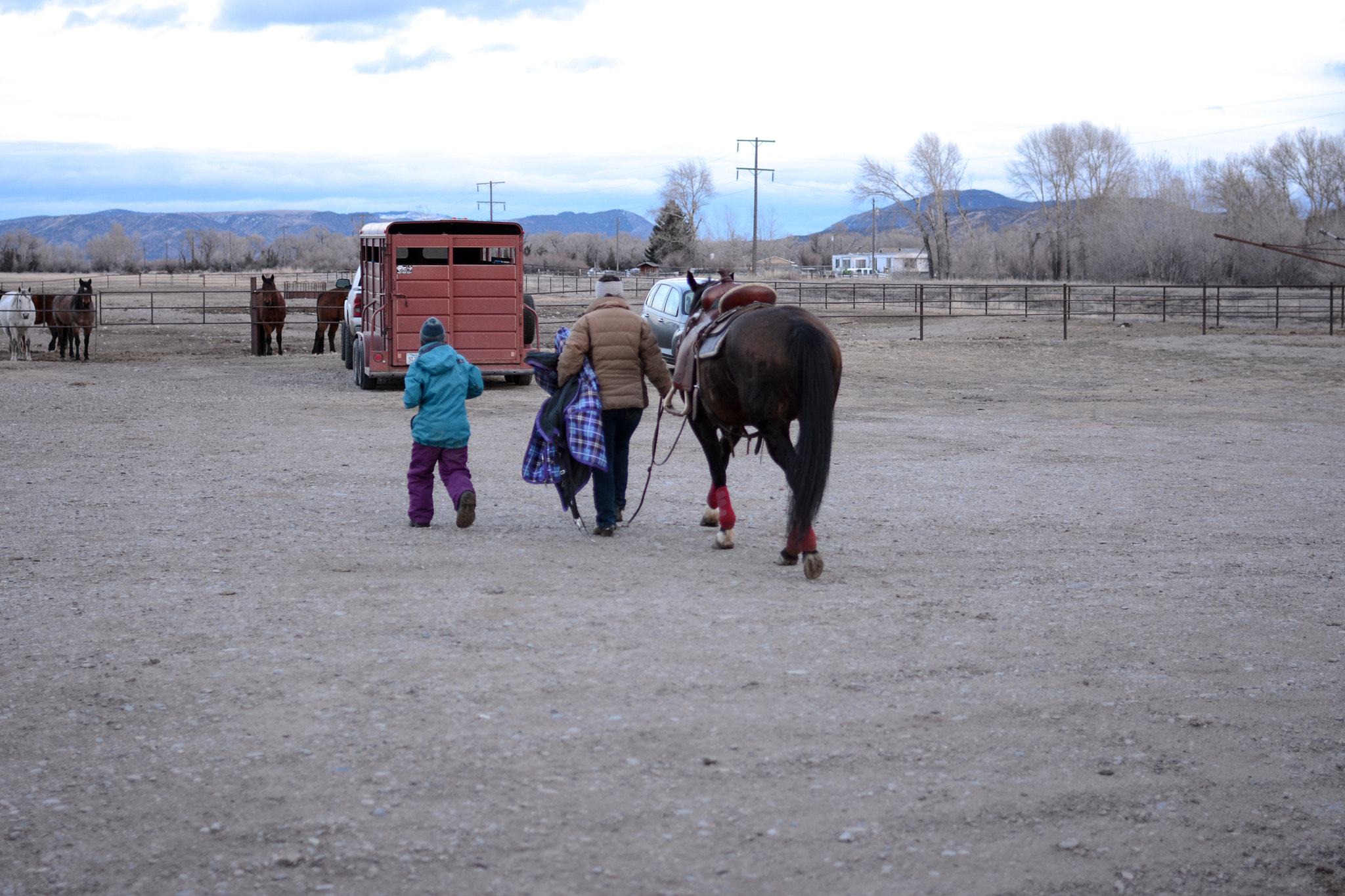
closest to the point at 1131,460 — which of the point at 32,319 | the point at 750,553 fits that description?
the point at 750,553

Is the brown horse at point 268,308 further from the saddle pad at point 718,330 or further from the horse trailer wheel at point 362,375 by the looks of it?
the saddle pad at point 718,330

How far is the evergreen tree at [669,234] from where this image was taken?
88.1 metres

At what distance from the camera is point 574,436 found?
690 cm

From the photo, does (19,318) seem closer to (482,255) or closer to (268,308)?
(268,308)

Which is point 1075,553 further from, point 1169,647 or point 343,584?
point 343,584

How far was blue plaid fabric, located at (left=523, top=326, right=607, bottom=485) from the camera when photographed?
688 centimetres

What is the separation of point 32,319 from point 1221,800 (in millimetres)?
21630

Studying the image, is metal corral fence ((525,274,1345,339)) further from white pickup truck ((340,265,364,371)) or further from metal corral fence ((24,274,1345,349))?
white pickup truck ((340,265,364,371))

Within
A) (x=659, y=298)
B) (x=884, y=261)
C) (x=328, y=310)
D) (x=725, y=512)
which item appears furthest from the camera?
(x=884, y=261)

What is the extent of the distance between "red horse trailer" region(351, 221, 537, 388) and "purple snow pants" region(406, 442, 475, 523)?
7.86 m

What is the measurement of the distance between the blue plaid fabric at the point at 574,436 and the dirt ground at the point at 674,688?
1.35 ft

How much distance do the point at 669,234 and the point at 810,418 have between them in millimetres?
84940

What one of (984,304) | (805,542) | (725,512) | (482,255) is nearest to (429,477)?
(725,512)

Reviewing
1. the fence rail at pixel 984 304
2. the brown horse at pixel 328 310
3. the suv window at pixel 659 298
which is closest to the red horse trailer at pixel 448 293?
the suv window at pixel 659 298
